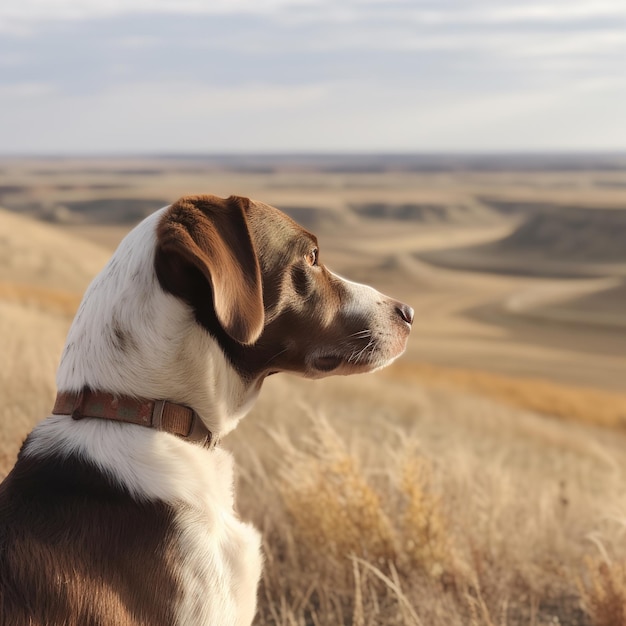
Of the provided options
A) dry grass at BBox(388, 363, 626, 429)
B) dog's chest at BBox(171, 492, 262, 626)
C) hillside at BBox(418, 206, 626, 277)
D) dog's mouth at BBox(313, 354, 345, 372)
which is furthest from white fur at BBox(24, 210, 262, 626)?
hillside at BBox(418, 206, 626, 277)

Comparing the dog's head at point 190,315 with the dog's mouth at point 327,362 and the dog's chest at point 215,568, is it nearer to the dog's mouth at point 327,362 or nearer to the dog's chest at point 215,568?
the dog's mouth at point 327,362

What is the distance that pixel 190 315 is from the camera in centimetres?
251

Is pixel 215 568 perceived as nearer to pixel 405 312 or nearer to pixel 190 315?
pixel 190 315

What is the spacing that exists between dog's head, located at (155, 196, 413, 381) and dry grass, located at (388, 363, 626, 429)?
42.8 feet

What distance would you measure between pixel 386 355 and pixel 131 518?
1214 mm

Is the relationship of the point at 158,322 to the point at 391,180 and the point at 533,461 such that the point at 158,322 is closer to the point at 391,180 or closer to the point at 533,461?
the point at 533,461

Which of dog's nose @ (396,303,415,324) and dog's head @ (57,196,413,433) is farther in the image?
dog's nose @ (396,303,415,324)

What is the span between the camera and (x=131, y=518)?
2.34m

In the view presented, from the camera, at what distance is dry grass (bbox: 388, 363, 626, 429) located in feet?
52.1

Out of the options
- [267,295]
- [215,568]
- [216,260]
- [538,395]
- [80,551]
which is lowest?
[538,395]

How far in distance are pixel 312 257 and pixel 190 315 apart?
63cm

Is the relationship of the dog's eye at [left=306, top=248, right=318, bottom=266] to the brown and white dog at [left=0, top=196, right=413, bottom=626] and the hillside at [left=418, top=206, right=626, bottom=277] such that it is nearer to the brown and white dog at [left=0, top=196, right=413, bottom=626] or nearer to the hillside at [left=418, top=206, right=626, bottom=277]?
the brown and white dog at [left=0, top=196, right=413, bottom=626]

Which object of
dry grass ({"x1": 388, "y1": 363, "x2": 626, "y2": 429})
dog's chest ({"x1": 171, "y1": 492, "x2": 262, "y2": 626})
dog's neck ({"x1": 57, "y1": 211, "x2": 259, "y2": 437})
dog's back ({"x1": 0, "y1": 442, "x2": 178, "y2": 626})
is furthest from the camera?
dry grass ({"x1": 388, "y1": 363, "x2": 626, "y2": 429})

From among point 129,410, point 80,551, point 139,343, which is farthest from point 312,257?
point 80,551
